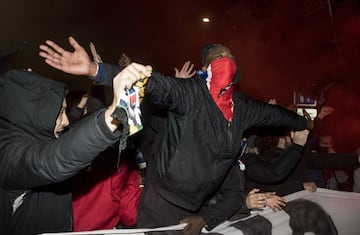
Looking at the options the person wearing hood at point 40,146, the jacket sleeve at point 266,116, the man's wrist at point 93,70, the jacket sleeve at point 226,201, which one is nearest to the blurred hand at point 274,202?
the jacket sleeve at point 226,201

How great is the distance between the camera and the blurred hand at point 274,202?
279 centimetres

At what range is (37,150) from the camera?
156 cm

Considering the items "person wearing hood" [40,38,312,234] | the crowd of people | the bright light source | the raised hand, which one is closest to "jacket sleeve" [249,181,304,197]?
the crowd of people

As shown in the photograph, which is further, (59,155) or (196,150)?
(196,150)

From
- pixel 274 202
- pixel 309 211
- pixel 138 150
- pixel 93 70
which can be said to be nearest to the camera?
pixel 93 70

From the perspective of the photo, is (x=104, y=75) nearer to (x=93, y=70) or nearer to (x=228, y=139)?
(x=93, y=70)

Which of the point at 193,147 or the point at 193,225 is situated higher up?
the point at 193,147

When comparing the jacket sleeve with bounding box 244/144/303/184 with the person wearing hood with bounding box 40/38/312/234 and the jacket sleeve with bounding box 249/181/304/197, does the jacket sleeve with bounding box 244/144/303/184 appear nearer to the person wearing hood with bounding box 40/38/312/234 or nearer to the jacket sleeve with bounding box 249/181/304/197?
the jacket sleeve with bounding box 249/181/304/197

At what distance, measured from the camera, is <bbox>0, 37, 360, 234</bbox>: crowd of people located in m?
1.55

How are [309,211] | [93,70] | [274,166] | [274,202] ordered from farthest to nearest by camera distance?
[274,166]
[309,211]
[274,202]
[93,70]

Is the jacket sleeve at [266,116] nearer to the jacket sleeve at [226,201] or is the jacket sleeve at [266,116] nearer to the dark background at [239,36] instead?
the jacket sleeve at [226,201]

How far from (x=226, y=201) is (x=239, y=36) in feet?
21.2

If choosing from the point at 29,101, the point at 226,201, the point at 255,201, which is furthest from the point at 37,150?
the point at 255,201

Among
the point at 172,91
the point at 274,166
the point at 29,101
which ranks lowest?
the point at 274,166
